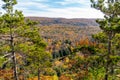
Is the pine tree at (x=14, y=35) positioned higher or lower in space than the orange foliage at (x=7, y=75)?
higher

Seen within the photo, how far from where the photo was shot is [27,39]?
2561 centimetres

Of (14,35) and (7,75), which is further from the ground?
(14,35)

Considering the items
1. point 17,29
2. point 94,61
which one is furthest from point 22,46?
point 94,61

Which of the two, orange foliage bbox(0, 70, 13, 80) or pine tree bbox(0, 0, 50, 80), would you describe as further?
orange foliage bbox(0, 70, 13, 80)

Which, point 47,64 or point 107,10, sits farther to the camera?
point 47,64

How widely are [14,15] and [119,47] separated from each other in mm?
10038

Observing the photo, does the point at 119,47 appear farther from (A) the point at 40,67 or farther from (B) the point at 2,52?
(A) the point at 40,67

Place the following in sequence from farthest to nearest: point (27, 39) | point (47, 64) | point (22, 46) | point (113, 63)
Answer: point (47, 64), point (27, 39), point (22, 46), point (113, 63)

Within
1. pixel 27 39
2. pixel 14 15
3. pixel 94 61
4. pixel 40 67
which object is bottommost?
pixel 40 67

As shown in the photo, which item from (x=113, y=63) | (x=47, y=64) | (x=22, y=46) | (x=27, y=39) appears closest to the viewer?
(x=113, y=63)

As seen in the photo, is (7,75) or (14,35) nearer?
(14,35)

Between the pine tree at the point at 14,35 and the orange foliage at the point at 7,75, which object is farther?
the orange foliage at the point at 7,75

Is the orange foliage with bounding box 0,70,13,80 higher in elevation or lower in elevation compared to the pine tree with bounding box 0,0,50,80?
lower

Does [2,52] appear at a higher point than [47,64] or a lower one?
higher
